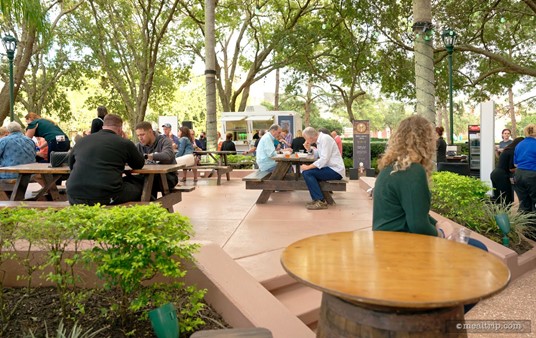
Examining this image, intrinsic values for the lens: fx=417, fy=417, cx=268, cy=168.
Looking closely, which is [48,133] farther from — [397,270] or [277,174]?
[397,270]

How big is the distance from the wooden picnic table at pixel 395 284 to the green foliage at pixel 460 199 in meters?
3.76

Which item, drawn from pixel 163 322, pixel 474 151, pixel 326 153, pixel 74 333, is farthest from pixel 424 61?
pixel 74 333

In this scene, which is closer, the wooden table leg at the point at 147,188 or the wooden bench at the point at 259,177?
the wooden table leg at the point at 147,188

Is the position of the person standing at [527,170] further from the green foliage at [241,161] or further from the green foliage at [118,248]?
the green foliage at [241,161]

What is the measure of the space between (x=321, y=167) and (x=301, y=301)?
332cm

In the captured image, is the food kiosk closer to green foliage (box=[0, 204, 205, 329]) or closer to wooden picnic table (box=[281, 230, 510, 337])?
green foliage (box=[0, 204, 205, 329])

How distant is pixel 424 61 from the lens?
673 centimetres

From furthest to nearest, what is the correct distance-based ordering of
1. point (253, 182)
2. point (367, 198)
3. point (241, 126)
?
point (241, 126) < point (367, 198) < point (253, 182)

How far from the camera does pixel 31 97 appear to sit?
67.2 ft

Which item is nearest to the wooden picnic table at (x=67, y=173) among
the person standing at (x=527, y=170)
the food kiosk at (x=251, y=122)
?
the person standing at (x=527, y=170)

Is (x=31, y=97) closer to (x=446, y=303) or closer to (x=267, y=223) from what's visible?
(x=267, y=223)

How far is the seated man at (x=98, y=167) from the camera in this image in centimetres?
398

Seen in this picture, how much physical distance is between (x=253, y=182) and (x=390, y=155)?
4242 mm

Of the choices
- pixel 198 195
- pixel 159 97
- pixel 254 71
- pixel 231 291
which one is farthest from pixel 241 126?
pixel 231 291
